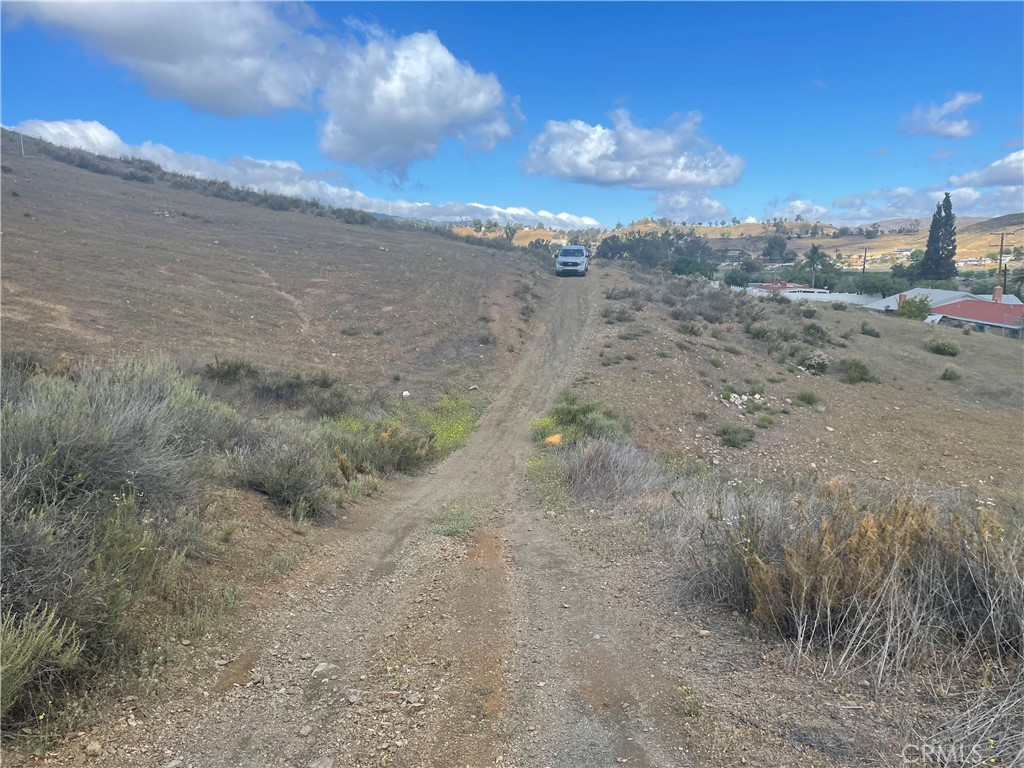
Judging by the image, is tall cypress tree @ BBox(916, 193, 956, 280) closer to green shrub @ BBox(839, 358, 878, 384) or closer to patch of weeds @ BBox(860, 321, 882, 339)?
patch of weeds @ BBox(860, 321, 882, 339)

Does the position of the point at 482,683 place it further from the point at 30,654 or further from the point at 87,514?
the point at 87,514

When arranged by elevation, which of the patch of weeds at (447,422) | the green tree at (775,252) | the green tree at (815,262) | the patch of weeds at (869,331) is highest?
the green tree at (775,252)

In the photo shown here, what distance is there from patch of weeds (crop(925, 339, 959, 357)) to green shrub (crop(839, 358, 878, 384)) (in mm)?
9899

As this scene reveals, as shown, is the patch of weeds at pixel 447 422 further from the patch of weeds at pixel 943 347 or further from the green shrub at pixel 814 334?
the patch of weeds at pixel 943 347

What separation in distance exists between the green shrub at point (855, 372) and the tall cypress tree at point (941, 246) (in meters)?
65.1

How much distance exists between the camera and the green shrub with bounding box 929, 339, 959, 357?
1158 inches

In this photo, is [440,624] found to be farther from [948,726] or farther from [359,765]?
[948,726]

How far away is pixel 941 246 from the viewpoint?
244 feet

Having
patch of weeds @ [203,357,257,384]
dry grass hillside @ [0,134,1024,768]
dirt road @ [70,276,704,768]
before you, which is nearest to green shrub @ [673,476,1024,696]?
dry grass hillside @ [0,134,1024,768]

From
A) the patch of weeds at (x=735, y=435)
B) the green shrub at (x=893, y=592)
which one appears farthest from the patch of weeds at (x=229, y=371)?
the patch of weeds at (x=735, y=435)

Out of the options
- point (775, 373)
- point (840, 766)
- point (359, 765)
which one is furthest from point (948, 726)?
point (775, 373)

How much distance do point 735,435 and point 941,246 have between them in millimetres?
78181

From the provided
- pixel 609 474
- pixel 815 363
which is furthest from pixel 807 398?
pixel 609 474

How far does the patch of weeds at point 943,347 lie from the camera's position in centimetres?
2942
